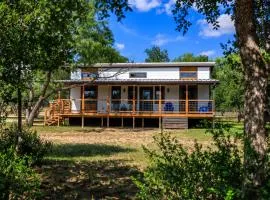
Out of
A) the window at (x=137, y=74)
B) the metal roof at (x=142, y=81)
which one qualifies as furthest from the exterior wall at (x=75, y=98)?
the window at (x=137, y=74)

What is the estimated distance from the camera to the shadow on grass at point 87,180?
29.6 feet

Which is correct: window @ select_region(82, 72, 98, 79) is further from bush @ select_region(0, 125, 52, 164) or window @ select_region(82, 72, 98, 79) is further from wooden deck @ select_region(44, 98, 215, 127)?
bush @ select_region(0, 125, 52, 164)

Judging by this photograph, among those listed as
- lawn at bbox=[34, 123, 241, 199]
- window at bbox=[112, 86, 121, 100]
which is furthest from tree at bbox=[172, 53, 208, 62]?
lawn at bbox=[34, 123, 241, 199]

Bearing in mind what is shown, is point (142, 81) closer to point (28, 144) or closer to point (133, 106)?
point (133, 106)

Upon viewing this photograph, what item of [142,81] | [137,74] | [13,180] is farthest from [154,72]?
[13,180]

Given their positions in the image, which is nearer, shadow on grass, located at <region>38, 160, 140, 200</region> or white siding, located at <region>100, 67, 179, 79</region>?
shadow on grass, located at <region>38, 160, 140, 200</region>

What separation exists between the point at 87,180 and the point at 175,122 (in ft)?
80.2

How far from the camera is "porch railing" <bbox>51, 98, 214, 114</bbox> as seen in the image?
35.3 meters

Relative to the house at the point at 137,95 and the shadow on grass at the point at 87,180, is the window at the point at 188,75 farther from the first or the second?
the shadow on grass at the point at 87,180

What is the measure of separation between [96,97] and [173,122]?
284 inches

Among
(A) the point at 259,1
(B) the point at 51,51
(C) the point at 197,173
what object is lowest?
(C) the point at 197,173

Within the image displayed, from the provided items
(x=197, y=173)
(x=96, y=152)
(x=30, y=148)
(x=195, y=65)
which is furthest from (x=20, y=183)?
(x=195, y=65)

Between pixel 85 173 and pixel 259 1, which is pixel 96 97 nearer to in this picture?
pixel 85 173

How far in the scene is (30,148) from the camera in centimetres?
1271
